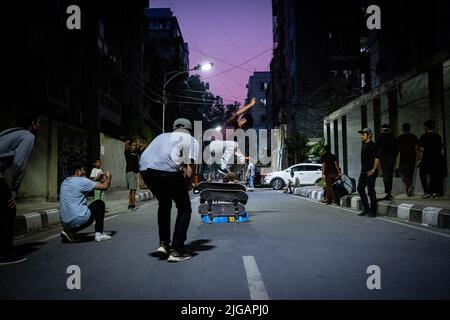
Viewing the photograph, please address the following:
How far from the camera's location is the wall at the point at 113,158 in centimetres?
1895

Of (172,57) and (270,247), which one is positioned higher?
(172,57)

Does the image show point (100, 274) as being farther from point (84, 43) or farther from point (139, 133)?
point (139, 133)

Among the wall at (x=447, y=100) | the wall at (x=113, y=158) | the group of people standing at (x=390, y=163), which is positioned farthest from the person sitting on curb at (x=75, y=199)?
the wall at (x=113, y=158)

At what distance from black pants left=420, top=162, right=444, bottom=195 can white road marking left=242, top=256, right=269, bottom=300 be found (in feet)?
25.7

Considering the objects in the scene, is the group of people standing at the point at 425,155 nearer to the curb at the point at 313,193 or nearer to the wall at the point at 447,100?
the wall at the point at 447,100

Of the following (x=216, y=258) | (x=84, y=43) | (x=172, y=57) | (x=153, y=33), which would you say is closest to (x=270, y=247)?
(x=216, y=258)

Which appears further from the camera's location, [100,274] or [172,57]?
[172,57]

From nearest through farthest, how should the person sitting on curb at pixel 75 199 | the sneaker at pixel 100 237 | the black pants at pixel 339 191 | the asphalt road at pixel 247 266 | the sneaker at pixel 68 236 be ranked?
the asphalt road at pixel 247 266, the person sitting on curb at pixel 75 199, the sneaker at pixel 68 236, the sneaker at pixel 100 237, the black pants at pixel 339 191

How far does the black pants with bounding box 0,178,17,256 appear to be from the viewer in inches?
178

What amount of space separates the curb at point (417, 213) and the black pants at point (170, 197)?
17.2 feet

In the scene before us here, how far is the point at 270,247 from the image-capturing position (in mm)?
5285

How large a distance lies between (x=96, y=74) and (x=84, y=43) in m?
2.17

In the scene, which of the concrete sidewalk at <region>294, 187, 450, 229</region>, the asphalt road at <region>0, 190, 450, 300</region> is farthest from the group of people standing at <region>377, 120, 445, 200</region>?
the asphalt road at <region>0, 190, 450, 300</region>

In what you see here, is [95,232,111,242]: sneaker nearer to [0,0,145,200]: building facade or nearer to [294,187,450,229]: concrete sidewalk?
[294,187,450,229]: concrete sidewalk
